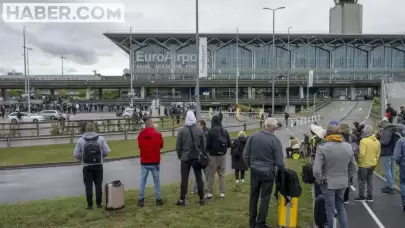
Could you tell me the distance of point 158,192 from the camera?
305 inches

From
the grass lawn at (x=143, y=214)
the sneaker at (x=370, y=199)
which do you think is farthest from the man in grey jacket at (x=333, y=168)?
the sneaker at (x=370, y=199)

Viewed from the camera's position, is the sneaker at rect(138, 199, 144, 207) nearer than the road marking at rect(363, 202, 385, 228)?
No

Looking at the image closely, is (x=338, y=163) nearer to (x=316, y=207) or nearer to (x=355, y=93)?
(x=316, y=207)

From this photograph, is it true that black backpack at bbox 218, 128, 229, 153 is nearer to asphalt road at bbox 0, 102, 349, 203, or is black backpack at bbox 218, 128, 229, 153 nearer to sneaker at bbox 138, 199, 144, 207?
sneaker at bbox 138, 199, 144, 207

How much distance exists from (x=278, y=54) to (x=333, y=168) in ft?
326

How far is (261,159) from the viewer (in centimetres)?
595

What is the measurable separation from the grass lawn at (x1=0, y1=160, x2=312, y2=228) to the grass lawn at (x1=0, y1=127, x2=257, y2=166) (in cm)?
806

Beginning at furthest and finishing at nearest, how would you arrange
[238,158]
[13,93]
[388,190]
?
1. [13,93]
2. [238,158]
3. [388,190]

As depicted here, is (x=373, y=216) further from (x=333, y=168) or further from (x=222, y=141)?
(x=222, y=141)

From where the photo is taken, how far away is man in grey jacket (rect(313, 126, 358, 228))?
5.67 m

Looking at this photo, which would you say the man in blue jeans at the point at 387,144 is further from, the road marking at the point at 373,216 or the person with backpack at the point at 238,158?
the person with backpack at the point at 238,158

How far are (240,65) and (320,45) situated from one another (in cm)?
2099

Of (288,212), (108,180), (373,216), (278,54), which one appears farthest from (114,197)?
(278,54)

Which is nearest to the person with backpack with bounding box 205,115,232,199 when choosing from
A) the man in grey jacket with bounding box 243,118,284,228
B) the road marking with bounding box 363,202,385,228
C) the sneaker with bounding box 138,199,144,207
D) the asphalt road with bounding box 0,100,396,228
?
the sneaker with bounding box 138,199,144,207
